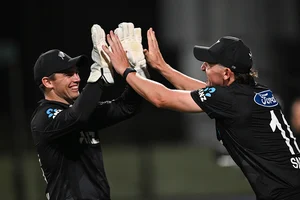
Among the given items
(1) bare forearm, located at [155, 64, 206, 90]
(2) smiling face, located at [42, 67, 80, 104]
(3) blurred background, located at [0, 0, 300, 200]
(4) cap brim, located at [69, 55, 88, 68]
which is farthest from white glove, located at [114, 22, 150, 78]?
(3) blurred background, located at [0, 0, 300, 200]

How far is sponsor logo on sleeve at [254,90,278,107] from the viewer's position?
5.34 m

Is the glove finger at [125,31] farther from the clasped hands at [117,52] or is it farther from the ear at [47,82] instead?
the ear at [47,82]

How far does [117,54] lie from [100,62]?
136 mm

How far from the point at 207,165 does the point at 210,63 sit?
781cm

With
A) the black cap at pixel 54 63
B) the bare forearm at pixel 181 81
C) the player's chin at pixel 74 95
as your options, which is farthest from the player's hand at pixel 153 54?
the player's chin at pixel 74 95

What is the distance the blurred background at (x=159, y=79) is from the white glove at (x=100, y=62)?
5125mm

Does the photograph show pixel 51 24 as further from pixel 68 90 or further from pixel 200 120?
pixel 68 90

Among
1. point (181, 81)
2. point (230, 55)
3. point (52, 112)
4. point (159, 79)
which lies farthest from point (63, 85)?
point (159, 79)

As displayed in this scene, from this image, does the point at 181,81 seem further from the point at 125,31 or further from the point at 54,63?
the point at 54,63

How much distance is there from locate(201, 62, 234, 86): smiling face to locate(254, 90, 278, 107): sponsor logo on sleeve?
243 mm

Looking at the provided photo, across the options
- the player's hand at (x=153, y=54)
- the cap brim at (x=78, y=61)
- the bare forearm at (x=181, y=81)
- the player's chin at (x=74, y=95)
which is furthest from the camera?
the bare forearm at (x=181, y=81)

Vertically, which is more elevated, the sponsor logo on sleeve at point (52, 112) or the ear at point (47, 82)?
the ear at point (47, 82)

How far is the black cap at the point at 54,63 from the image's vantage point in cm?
559

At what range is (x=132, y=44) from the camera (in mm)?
5613
